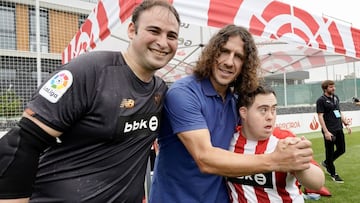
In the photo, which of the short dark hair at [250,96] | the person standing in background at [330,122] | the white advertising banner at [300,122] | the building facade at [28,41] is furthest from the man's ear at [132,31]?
the white advertising banner at [300,122]

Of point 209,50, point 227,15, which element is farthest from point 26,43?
point 209,50

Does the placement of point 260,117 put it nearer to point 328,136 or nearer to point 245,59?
point 245,59

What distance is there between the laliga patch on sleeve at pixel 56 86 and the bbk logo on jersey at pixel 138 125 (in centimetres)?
26

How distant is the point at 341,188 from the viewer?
5418 mm

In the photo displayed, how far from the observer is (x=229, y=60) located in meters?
1.68

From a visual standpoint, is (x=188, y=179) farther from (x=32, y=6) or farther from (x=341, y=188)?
(x=32, y=6)

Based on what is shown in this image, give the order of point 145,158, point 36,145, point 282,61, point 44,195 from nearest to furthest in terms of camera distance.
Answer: point 36,145 → point 44,195 → point 145,158 → point 282,61

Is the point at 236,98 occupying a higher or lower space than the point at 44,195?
higher

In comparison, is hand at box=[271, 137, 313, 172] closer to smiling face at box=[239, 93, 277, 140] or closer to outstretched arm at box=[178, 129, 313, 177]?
outstretched arm at box=[178, 129, 313, 177]

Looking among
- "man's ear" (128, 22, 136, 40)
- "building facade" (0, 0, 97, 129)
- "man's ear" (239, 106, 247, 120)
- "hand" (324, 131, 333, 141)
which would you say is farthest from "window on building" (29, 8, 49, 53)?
"man's ear" (239, 106, 247, 120)

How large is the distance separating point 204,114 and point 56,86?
74 cm

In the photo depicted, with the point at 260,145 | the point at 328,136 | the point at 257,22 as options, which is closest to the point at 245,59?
the point at 260,145

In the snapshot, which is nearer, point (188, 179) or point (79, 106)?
point (79, 106)

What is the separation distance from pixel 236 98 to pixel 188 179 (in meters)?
0.52
